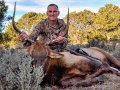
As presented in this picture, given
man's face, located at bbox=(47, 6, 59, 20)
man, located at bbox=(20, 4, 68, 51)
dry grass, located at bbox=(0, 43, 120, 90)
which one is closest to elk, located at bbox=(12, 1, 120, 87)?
dry grass, located at bbox=(0, 43, 120, 90)

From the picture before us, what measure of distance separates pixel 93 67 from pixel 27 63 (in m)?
1.83

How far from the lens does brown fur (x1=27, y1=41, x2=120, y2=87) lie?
6.58 metres

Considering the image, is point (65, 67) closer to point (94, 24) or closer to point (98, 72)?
point (98, 72)

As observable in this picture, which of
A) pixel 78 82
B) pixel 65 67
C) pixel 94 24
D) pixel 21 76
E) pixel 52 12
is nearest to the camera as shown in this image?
pixel 21 76

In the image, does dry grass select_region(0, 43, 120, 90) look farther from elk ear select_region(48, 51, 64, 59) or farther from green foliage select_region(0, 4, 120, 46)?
green foliage select_region(0, 4, 120, 46)

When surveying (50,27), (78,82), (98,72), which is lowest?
(78,82)

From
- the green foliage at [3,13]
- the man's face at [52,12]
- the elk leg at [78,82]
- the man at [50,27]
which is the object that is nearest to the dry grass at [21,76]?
the elk leg at [78,82]

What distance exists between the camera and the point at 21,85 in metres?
5.61

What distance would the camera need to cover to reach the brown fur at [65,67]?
6.58 m

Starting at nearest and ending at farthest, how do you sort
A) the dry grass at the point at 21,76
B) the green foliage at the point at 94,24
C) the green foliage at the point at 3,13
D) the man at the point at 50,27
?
1. the dry grass at the point at 21,76
2. the man at the point at 50,27
3. the green foliage at the point at 3,13
4. the green foliage at the point at 94,24

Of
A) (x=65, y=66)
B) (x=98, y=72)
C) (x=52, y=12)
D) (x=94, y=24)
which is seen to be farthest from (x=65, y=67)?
(x=94, y=24)

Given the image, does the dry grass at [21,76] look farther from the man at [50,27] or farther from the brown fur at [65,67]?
the man at [50,27]

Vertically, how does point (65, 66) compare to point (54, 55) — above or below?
below

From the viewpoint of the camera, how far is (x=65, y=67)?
6.98 meters
